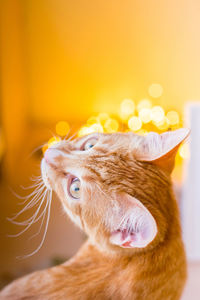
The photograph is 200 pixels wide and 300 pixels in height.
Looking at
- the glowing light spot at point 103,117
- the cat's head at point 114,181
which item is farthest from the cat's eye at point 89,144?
the glowing light spot at point 103,117

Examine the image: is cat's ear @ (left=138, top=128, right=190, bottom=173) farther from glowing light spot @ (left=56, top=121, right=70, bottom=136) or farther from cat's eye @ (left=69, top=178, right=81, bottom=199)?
glowing light spot @ (left=56, top=121, right=70, bottom=136)

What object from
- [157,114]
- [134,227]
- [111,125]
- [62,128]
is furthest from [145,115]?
[134,227]

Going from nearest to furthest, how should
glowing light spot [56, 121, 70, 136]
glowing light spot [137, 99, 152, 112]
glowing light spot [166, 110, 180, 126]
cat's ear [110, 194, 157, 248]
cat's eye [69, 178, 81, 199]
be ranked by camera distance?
cat's ear [110, 194, 157, 248] < cat's eye [69, 178, 81, 199] < glowing light spot [56, 121, 70, 136] < glowing light spot [166, 110, 180, 126] < glowing light spot [137, 99, 152, 112]

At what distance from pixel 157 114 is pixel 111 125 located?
20 centimetres

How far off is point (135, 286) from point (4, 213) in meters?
0.24

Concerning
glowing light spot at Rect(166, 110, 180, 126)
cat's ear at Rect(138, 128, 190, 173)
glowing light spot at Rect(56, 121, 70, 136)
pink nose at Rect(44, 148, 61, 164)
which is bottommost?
cat's ear at Rect(138, 128, 190, 173)

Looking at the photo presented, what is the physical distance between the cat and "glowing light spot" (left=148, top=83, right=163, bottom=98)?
0.46 meters

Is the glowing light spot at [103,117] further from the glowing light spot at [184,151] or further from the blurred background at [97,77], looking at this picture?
the glowing light spot at [184,151]

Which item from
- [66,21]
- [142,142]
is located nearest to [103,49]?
[66,21]

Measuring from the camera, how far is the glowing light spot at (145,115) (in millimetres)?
820

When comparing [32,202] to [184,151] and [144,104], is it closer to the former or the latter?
[184,151]

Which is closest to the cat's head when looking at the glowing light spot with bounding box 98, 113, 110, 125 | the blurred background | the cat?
the cat

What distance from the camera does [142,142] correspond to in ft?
1.50

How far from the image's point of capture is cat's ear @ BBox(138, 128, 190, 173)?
43 cm
